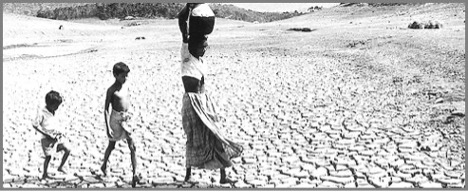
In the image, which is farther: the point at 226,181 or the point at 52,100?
the point at 226,181

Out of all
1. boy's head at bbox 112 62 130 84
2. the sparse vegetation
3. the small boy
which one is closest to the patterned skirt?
boy's head at bbox 112 62 130 84

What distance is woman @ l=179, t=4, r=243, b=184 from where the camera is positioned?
13.8ft

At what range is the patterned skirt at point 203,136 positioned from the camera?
425 cm

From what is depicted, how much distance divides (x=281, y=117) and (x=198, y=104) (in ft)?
9.85

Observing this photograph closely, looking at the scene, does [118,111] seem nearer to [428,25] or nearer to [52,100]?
[52,100]

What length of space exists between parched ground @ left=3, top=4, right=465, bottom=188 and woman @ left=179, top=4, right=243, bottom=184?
0.40 meters

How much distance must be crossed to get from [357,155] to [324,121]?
1340 mm

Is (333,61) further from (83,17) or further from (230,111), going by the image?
(83,17)

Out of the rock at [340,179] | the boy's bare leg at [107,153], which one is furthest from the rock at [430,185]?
the boy's bare leg at [107,153]

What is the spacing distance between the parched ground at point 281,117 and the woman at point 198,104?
0.40m

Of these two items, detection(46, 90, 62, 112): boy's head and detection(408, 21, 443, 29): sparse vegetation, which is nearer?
detection(46, 90, 62, 112): boy's head

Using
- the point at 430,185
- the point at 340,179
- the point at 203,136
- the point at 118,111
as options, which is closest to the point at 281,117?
the point at 340,179

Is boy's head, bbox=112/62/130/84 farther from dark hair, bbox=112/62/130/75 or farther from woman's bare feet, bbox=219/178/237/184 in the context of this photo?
→ woman's bare feet, bbox=219/178/237/184

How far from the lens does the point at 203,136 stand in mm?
4320
